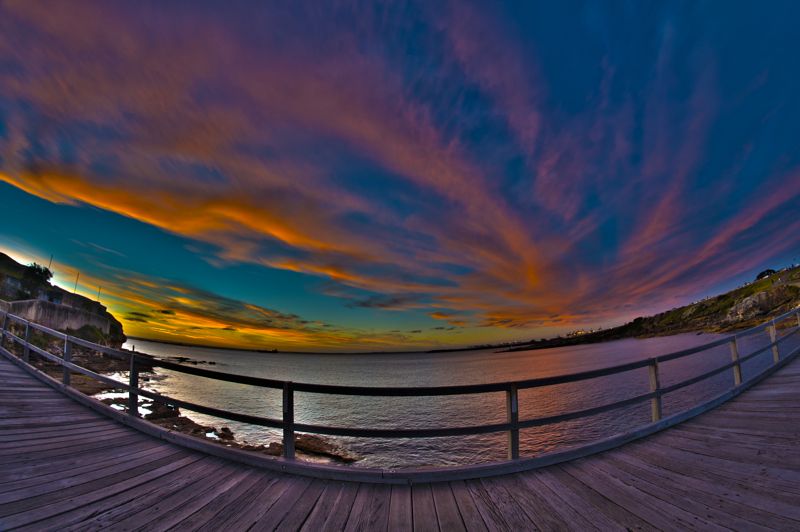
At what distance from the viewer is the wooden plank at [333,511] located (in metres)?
2.63

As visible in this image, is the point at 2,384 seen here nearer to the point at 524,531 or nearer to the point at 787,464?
the point at 524,531

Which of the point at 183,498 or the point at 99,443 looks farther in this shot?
the point at 99,443

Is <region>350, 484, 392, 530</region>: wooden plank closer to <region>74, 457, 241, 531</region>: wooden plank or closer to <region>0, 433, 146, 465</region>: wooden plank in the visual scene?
<region>74, 457, 241, 531</region>: wooden plank

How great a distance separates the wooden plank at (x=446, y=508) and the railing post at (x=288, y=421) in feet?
5.96

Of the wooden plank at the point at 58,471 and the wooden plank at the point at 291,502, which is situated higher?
the wooden plank at the point at 58,471

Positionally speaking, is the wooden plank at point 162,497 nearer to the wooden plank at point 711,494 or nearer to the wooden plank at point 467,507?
the wooden plank at point 467,507

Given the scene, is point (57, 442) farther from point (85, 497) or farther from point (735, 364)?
point (735, 364)

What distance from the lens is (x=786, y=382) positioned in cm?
693

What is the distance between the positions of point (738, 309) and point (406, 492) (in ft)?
495

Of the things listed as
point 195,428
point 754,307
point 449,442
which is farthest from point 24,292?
point 754,307

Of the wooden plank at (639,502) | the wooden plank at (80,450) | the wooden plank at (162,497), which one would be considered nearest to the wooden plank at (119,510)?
the wooden plank at (162,497)

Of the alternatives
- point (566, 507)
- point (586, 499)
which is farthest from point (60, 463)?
point (586, 499)

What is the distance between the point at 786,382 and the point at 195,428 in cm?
2433

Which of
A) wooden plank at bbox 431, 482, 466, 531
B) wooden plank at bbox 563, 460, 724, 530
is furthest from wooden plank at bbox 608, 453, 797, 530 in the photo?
wooden plank at bbox 431, 482, 466, 531
